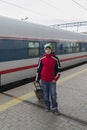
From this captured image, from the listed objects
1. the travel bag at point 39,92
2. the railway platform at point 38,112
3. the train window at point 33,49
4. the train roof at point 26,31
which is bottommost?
the railway platform at point 38,112

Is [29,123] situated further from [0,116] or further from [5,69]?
[5,69]

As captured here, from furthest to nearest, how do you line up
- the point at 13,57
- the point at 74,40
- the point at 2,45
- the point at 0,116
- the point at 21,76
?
1. the point at 74,40
2. the point at 21,76
3. the point at 13,57
4. the point at 2,45
5. the point at 0,116

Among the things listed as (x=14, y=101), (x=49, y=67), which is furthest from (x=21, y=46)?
(x=49, y=67)

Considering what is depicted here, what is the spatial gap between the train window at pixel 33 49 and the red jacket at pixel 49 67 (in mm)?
4058

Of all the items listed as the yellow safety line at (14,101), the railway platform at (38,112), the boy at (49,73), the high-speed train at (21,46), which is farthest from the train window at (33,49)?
the boy at (49,73)

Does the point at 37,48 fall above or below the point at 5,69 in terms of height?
above

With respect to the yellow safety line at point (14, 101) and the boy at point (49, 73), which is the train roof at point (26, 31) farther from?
the boy at point (49, 73)

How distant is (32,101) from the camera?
572 centimetres

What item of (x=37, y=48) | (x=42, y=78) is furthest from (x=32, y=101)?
(x=37, y=48)

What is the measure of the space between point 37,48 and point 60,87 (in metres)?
2.72

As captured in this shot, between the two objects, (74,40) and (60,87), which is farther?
(74,40)

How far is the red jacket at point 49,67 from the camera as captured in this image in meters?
4.73

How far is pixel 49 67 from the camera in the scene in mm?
4742

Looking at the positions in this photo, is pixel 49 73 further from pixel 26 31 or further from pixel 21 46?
pixel 26 31
